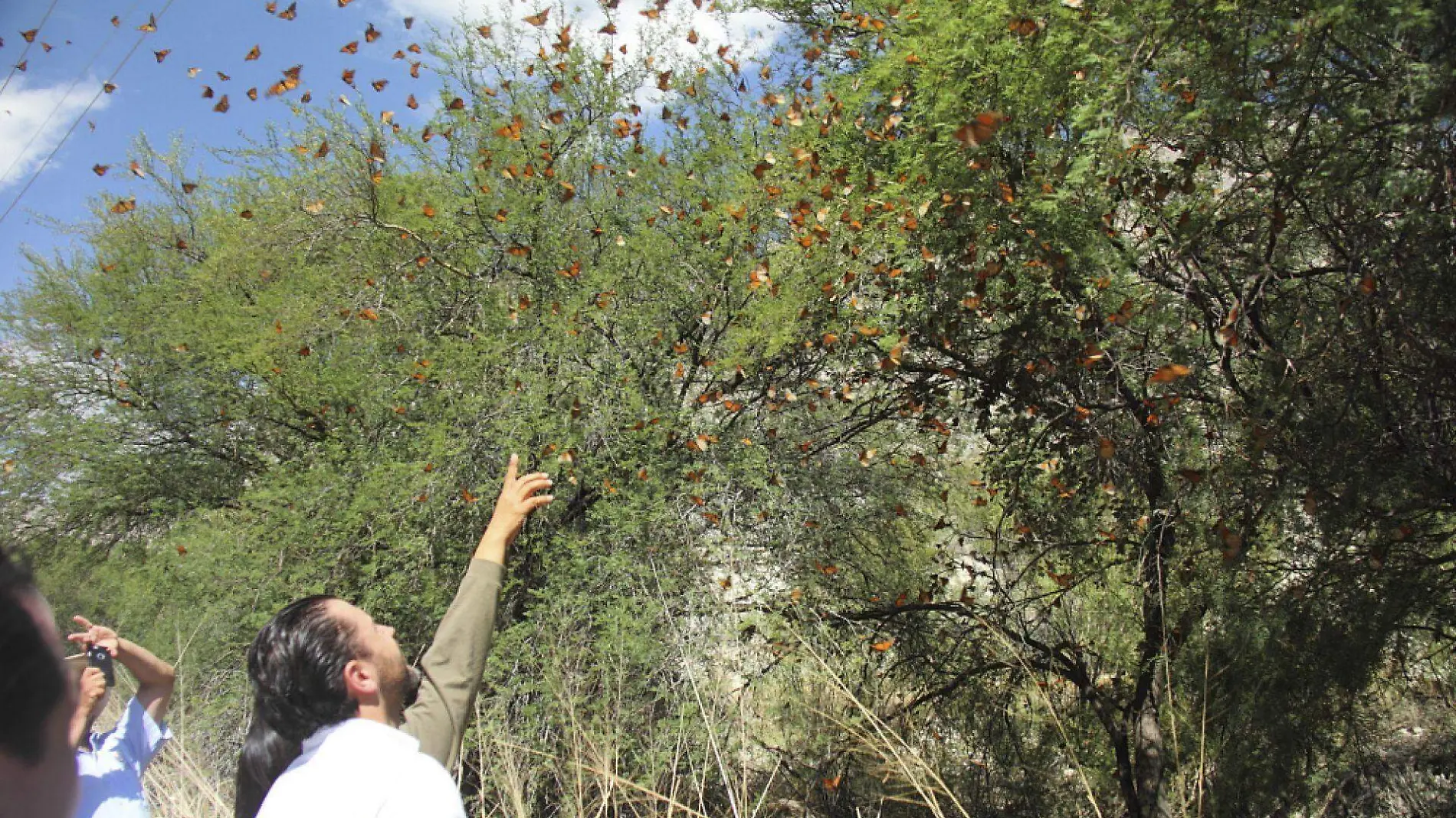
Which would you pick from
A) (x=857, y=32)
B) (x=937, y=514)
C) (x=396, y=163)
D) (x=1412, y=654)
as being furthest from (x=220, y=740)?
(x=1412, y=654)

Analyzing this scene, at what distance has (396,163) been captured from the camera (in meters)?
8.05

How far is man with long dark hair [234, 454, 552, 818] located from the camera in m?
1.37

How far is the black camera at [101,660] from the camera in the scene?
2561 mm

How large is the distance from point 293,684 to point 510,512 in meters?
0.63

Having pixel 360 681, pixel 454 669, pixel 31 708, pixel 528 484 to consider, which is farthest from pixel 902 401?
pixel 31 708

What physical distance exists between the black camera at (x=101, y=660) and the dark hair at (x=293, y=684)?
1231 mm

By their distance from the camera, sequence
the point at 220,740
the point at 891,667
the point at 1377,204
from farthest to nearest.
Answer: the point at 220,740 < the point at 891,667 < the point at 1377,204

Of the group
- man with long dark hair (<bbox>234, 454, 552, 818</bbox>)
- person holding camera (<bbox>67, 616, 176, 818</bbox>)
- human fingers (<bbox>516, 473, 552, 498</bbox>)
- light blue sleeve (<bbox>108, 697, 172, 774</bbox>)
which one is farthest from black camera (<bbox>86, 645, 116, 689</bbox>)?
human fingers (<bbox>516, 473, 552, 498</bbox>)

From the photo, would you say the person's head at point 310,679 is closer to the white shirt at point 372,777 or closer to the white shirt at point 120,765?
the white shirt at point 372,777

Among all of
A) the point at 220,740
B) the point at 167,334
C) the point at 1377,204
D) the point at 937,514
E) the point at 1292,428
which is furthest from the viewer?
the point at 167,334

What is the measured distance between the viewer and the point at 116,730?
2.66m

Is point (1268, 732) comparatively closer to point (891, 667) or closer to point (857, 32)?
point (891, 667)

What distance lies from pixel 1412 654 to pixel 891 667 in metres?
2.98

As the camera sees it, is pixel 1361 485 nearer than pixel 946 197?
Yes
